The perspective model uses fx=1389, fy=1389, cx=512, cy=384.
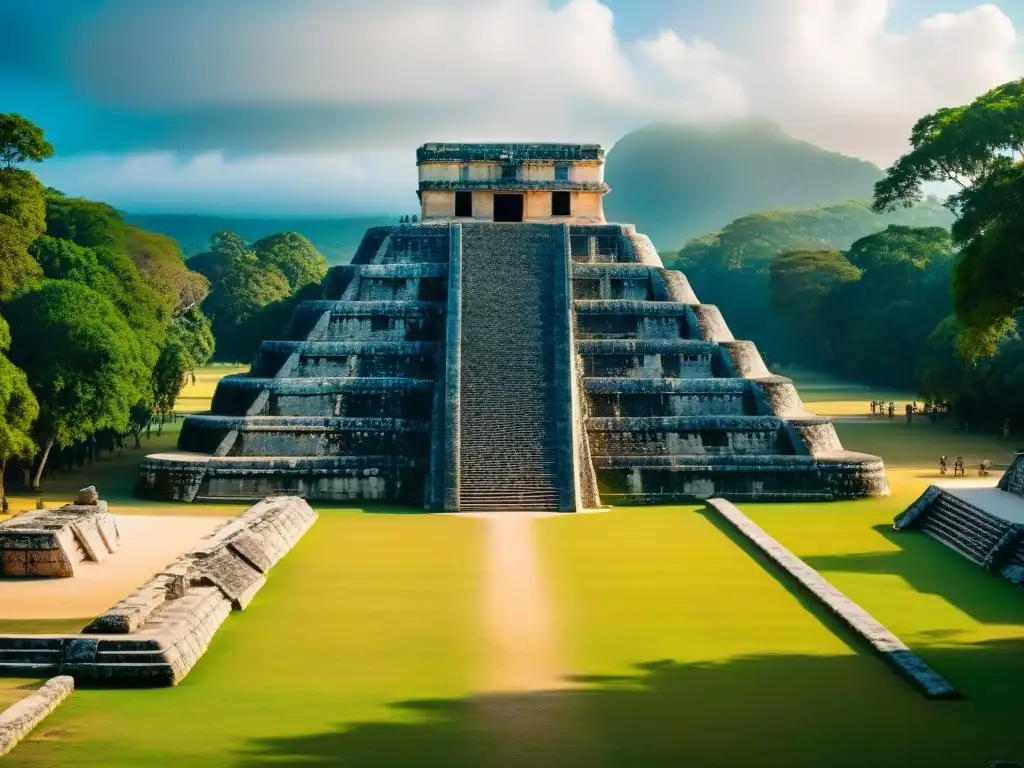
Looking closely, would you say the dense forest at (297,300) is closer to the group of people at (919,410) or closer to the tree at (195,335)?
the tree at (195,335)

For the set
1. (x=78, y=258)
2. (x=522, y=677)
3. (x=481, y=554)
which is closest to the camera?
(x=522, y=677)

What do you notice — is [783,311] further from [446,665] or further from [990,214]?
[446,665]

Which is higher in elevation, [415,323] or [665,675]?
[415,323]

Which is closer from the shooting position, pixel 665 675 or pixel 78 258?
pixel 665 675

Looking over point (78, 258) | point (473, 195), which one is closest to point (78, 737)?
point (78, 258)

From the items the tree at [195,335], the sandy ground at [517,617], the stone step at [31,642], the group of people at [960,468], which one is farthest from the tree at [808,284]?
the stone step at [31,642]

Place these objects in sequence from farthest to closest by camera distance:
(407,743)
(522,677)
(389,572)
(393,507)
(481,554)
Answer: (393,507), (481,554), (389,572), (522,677), (407,743)

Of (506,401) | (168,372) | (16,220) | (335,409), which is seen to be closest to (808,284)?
(168,372)

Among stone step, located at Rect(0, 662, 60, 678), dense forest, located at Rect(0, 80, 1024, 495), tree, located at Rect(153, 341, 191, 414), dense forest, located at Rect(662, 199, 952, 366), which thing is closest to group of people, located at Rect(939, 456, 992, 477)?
dense forest, located at Rect(0, 80, 1024, 495)
